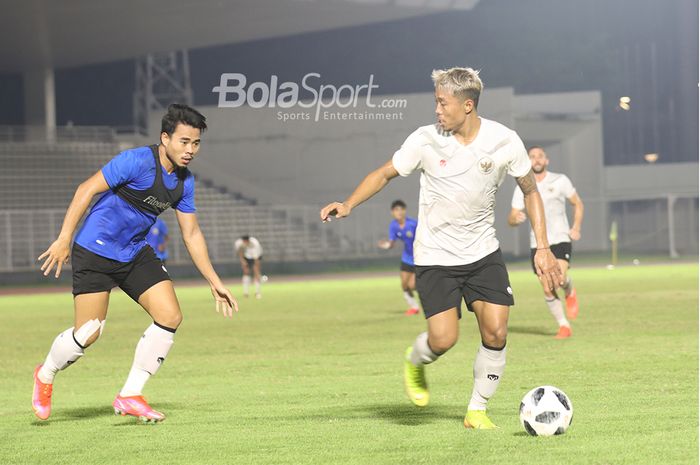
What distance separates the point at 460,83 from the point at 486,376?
1.90m

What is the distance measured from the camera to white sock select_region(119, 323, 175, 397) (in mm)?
8180

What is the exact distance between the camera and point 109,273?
816 centimetres

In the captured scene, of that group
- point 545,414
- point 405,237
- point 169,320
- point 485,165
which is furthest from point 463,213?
point 405,237

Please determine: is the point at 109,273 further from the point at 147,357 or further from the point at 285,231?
the point at 285,231

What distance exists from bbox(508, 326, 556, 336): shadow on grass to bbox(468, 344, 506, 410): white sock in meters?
7.99

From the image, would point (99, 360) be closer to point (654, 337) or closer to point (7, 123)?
point (654, 337)

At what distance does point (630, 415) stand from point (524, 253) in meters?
41.4

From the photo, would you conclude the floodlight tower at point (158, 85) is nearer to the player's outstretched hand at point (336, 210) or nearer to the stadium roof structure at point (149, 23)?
the stadium roof structure at point (149, 23)

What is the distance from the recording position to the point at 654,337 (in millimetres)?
14391

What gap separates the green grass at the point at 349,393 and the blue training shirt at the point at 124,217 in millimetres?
1255

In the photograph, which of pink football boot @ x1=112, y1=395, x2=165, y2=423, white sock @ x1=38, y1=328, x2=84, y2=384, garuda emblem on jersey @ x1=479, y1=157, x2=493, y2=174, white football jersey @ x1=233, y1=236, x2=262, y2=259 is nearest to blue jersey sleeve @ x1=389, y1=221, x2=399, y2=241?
white football jersey @ x1=233, y1=236, x2=262, y2=259

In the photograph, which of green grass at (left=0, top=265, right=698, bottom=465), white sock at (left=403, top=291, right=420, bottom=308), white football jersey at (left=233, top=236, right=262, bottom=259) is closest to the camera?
green grass at (left=0, top=265, right=698, bottom=465)

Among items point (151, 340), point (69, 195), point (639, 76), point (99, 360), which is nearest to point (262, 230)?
point (69, 195)

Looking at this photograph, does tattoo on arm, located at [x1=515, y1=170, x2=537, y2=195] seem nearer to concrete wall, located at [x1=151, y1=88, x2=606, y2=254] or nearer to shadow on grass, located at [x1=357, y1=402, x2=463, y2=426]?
shadow on grass, located at [x1=357, y1=402, x2=463, y2=426]
